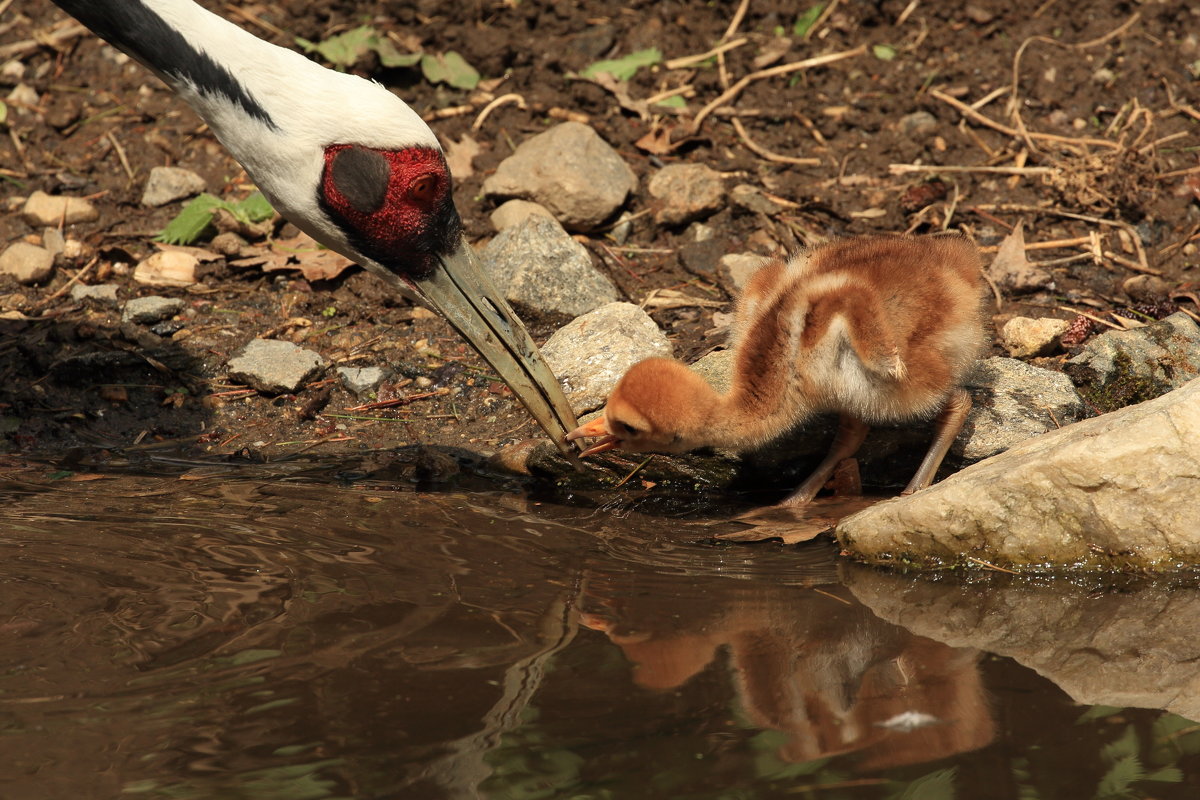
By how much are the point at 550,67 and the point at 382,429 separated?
10.5 feet

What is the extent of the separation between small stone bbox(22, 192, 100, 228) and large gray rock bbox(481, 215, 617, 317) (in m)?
2.47

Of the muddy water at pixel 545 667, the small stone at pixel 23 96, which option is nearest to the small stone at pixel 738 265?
the muddy water at pixel 545 667

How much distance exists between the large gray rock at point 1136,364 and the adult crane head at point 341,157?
7.35 feet

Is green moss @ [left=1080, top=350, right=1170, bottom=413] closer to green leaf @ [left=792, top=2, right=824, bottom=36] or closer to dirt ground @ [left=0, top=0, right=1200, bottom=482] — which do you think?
dirt ground @ [left=0, top=0, right=1200, bottom=482]

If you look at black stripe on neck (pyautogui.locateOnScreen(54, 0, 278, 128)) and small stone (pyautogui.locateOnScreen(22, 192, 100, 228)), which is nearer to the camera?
black stripe on neck (pyautogui.locateOnScreen(54, 0, 278, 128))

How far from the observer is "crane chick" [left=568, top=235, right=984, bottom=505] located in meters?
4.30

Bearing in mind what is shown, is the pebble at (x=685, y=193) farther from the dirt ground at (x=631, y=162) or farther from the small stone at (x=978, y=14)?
the small stone at (x=978, y=14)

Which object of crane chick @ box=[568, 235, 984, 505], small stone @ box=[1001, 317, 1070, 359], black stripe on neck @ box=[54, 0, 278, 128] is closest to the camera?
crane chick @ box=[568, 235, 984, 505]

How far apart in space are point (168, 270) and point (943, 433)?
417 centimetres

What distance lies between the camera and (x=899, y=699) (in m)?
3.09

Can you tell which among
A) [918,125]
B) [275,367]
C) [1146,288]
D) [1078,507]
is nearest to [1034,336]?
[1146,288]

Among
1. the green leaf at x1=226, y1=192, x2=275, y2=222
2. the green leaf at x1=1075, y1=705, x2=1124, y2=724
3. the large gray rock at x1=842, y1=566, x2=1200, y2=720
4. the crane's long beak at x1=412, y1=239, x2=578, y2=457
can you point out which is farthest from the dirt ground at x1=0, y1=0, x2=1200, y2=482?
the green leaf at x1=1075, y1=705, x2=1124, y2=724

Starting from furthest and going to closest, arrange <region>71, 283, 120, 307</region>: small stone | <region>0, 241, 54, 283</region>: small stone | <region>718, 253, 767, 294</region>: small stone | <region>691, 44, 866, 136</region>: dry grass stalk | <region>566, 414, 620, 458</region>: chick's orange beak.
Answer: <region>691, 44, 866, 136</region>: dry grass stalk
<region>0, 241, 54, 283</region>: small stone
<region>71, 283, 120, 307</region>: small stone
<region>718, 253, 767, 294</region>: small stone
<region>566, 414, 620, 458</region>: chick's orange beak

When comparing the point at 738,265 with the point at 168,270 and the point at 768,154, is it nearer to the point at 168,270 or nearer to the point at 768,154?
the point at 768,154
